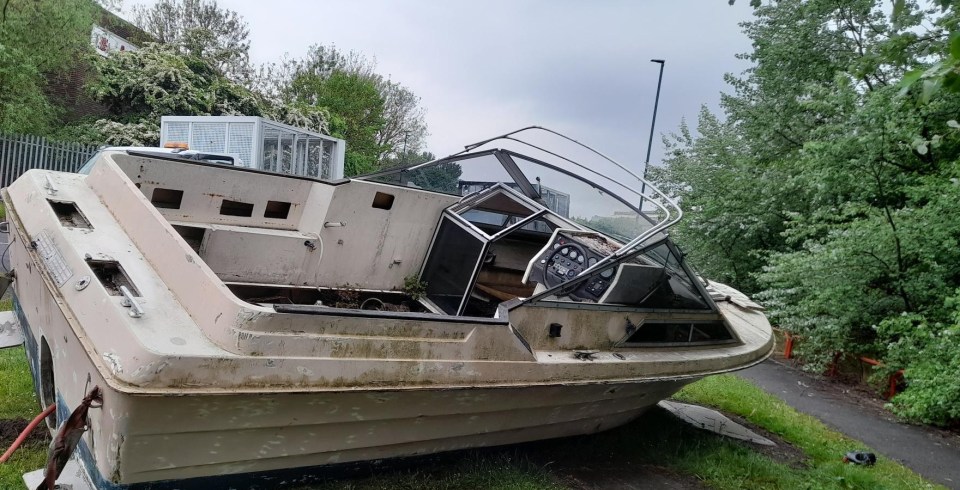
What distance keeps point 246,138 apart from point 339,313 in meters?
10.6

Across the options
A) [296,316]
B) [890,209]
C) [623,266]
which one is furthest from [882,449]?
[296,316]

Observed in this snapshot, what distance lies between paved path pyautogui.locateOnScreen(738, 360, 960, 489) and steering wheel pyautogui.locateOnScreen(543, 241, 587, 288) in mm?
4062

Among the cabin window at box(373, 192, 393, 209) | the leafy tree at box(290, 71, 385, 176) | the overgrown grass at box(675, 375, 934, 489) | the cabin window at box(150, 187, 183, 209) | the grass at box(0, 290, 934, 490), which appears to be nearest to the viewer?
the grass at box(0, 290, 934, 490)

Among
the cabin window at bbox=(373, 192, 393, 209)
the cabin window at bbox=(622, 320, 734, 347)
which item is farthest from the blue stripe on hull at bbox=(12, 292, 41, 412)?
the cabin window at bbox=(622, 320, 734, 347)

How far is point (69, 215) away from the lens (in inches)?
126

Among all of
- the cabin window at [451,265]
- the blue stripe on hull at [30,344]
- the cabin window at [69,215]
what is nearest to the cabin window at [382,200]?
the cabin window at [451,265]

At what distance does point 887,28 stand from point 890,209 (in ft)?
10.4

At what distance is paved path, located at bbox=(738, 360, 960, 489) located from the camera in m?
6.21

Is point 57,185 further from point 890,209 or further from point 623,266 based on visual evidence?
point 890,209

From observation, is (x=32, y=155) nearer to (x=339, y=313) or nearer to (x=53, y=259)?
(x=53, y=259)

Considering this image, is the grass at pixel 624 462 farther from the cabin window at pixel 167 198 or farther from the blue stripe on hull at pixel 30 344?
the cabin window at pixel 167 198

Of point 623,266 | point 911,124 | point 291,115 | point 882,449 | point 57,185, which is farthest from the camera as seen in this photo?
point 291,115

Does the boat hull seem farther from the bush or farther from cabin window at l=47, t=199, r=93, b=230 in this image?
the bush

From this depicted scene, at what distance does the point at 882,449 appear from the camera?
21.2 feet
